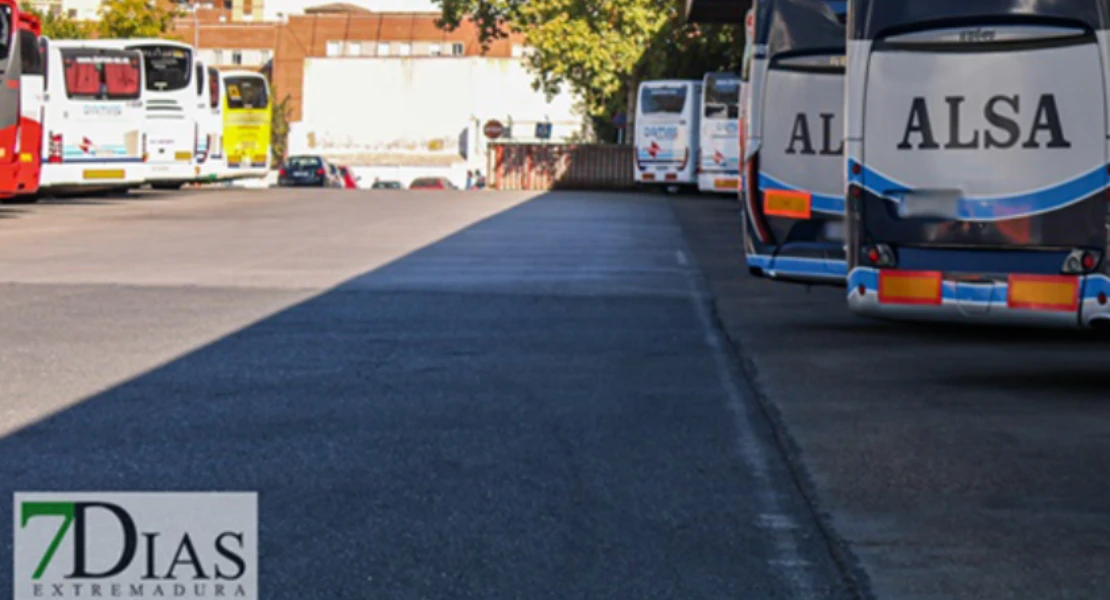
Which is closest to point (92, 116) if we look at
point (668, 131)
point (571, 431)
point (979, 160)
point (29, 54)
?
point (29, 54)

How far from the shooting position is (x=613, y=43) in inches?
2852

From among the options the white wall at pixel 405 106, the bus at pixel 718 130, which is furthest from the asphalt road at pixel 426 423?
the white wall at pixel 405 106

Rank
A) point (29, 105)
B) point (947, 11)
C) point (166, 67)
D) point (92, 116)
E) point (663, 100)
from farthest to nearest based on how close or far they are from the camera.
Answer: point (663, 100)
point (166, 67)
point (92, 116)
point (29, 105)
point (947, 11)

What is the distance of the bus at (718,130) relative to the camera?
60.0 m

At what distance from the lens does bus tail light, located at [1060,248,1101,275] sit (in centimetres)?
1193

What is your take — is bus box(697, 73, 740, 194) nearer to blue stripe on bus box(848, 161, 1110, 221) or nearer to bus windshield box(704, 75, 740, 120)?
bus windshield box(704, 75, 740, 120)

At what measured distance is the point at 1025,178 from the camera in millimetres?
12234

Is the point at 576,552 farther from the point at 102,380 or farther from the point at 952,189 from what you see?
the point at 952,189

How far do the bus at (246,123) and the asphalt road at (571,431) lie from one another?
130ft

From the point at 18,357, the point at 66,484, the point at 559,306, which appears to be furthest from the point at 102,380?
the point at 559,306

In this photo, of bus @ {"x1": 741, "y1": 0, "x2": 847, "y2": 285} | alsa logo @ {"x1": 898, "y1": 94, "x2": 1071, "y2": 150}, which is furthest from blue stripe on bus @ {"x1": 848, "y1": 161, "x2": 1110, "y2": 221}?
bus @ {"x1": 741, "y1": 0, "x2": 847, "y2": 285}

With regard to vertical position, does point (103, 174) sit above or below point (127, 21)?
below

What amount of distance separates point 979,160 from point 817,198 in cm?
481

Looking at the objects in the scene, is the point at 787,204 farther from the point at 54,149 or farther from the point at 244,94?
the point at 244,94
